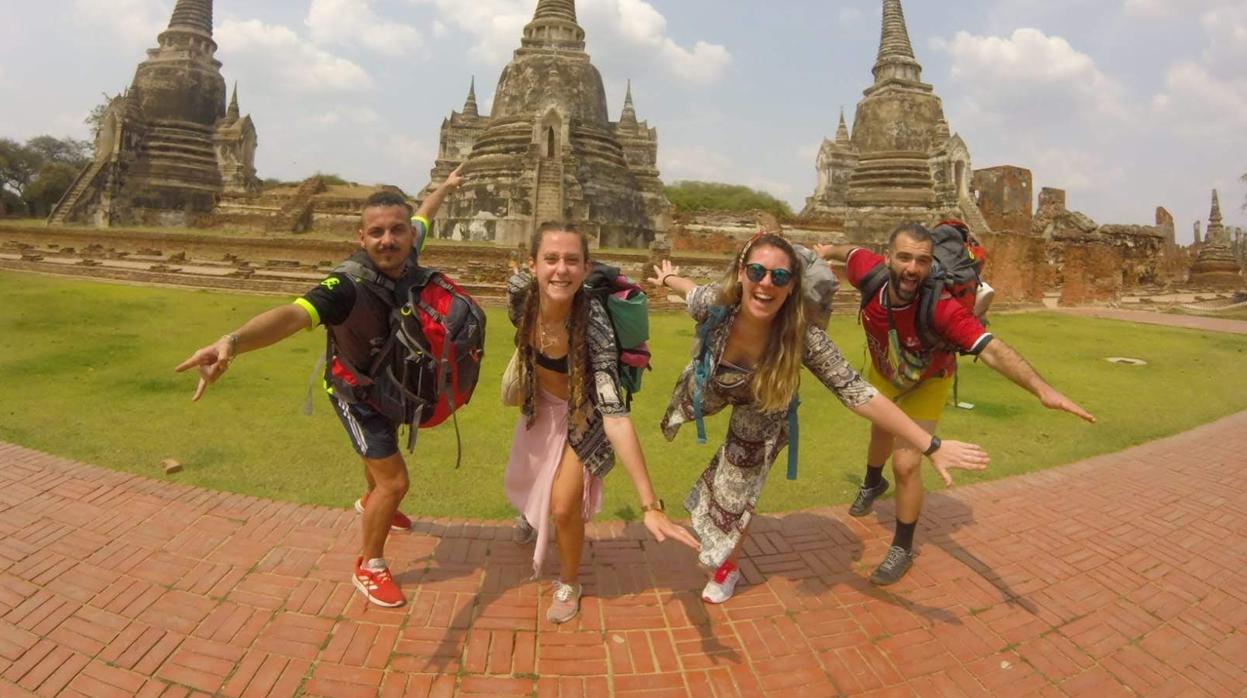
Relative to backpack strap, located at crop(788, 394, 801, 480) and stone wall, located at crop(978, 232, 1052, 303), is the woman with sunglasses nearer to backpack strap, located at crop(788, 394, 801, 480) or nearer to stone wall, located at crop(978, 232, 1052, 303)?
backpack strap, located at crop(788, 394, 801, 480)

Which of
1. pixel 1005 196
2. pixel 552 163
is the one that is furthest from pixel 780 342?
pixel 1005 196

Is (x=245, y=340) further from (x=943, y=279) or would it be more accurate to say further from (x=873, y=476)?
(x=873, y=476)

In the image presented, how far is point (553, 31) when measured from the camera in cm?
2969

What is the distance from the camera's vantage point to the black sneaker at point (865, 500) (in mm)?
4500

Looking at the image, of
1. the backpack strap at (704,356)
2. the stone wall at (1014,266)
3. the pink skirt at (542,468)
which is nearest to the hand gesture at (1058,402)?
the backpack strap at (704,356)

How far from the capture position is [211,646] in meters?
2.90

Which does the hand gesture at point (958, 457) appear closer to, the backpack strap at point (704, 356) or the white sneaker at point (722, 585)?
the backpack strap at point (704, 356)

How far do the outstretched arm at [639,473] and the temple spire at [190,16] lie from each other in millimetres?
38852

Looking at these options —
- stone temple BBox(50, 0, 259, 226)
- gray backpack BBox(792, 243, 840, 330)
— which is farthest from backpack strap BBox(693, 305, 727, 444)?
stone temple BBox(50, 0, 259, 226)

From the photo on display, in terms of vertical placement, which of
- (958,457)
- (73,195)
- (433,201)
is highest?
(73,195)

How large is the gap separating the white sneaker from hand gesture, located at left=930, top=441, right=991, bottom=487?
1.17 m

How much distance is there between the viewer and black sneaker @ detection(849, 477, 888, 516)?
4.50 meters

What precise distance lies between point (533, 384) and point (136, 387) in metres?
5.27

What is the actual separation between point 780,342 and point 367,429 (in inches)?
73.6
